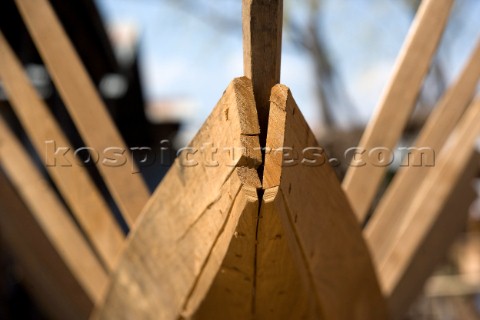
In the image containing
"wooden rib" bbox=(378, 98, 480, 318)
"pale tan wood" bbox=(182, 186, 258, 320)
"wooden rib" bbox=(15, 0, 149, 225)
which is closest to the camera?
Result: "pale tan wood" bbox=(182, 186, 258, 320)

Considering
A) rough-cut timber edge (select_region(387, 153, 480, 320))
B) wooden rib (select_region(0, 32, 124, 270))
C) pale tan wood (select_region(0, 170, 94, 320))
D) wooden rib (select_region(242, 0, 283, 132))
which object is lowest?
rough-cut timber edge (select_region(387, 153, 480, 320))

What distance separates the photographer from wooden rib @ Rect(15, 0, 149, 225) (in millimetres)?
2096

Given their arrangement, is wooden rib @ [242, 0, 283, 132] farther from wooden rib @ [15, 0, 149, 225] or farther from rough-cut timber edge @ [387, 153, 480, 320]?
rough-cut timber edge @ [387, 153, 480, 320]

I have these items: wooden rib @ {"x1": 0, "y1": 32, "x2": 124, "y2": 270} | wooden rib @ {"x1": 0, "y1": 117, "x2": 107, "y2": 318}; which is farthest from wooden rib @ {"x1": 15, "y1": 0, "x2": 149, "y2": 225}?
wooden rib @ {"x1": 0, "y1": 117, "x2": 107, "y2": 318}

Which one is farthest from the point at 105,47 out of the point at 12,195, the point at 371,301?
the point at 371,301

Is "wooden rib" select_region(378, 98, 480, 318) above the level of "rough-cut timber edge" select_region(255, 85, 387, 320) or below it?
below

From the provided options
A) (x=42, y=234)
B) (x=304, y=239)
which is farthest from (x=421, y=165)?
(x=42, y=234)

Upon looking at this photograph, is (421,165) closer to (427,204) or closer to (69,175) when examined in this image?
(427,204)

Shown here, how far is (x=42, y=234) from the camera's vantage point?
7.89 feet

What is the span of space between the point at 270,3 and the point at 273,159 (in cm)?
36

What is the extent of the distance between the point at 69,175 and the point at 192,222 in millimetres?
897

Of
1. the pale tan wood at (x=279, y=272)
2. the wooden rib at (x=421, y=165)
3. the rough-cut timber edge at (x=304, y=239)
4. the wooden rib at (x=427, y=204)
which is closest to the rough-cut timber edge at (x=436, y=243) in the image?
the wooden rib at (x=427, y=204)

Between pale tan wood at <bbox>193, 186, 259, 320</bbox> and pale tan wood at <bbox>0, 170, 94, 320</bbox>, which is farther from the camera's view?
pale tan wood at <bbox>0, 170, 94, 320</bbox>

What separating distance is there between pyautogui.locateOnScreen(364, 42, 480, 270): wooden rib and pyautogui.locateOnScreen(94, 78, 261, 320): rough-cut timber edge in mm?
1184
